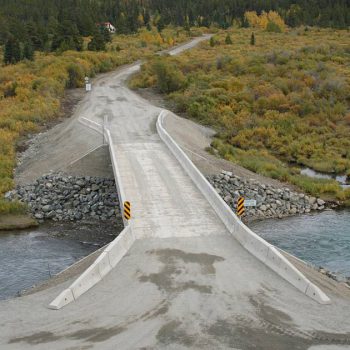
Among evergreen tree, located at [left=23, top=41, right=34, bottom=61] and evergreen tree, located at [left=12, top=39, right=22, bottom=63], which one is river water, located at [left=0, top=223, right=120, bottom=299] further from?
evergreen tree, located at [left=12, top=39, right=22, bottom=63]

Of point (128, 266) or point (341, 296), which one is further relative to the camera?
point (128, 266)

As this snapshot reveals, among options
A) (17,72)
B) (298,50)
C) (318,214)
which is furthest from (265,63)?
(318,214)

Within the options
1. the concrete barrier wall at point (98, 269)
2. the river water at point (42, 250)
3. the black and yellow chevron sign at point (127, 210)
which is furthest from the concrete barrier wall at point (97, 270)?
the river water at point (42, 250)

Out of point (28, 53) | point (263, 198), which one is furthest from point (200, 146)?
point (28, 53)

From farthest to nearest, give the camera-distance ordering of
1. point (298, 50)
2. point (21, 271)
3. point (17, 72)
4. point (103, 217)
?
point (298, 50), point (17, 72), point (103, 217), point (21, 271)

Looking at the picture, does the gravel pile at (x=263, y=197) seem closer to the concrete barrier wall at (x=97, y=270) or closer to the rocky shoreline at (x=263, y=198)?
the rocky shoreline at (x=263, y=198)

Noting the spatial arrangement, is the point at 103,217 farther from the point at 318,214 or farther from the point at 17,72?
the point at 17,72
